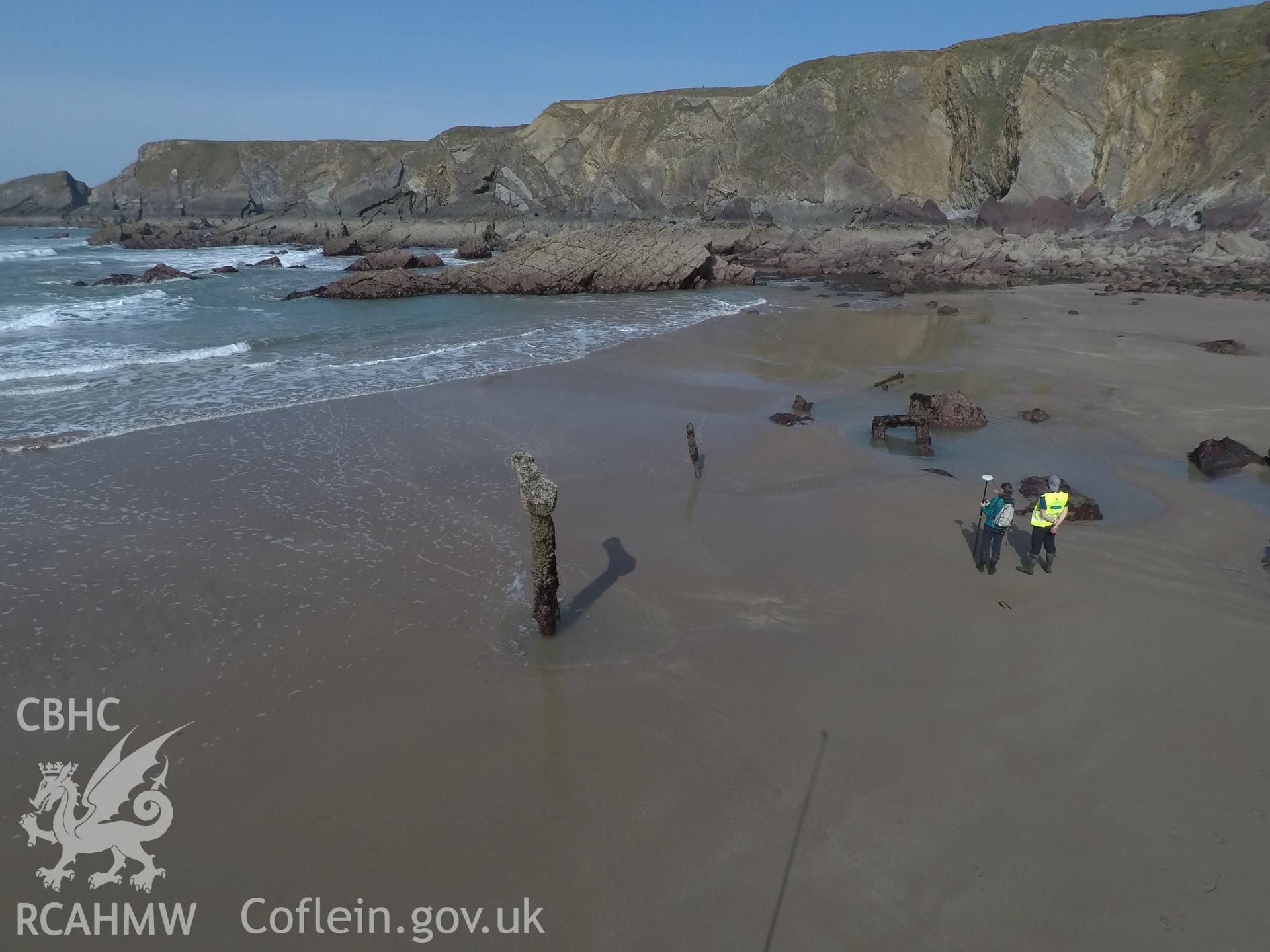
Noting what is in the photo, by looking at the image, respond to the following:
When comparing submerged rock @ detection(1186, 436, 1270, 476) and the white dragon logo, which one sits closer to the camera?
the white dragon logo

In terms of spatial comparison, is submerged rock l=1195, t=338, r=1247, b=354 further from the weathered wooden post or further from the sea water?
the weathered wooden post

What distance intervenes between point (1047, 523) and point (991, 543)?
66cm

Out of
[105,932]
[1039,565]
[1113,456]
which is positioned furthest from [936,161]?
[105,932]

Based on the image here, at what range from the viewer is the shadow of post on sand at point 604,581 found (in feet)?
24.5

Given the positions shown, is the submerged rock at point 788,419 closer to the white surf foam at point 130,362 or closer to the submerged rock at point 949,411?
the submerged rock at point 949,411

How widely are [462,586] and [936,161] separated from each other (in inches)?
2381

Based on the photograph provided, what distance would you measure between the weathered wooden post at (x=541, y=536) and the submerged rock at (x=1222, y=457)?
1051 cm

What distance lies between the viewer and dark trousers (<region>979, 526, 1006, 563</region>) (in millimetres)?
8109

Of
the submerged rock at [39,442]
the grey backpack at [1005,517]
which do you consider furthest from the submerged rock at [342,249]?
the grey backpack at [1005,517]

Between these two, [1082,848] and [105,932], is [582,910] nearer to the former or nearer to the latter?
[105,932]

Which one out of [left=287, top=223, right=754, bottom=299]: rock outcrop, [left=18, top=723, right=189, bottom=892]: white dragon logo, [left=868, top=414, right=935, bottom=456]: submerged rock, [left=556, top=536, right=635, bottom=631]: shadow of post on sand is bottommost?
[left=18, top=723, right=189, bottom=892]: white dragon logo

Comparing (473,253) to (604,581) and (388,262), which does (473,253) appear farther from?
(604,581)

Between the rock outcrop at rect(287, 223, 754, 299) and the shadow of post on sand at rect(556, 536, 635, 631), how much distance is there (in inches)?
997

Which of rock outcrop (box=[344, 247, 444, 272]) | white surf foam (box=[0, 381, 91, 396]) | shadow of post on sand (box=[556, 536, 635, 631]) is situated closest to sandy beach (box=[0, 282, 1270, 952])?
shadow of post on sand (box=[556, 536, 635, 631])
